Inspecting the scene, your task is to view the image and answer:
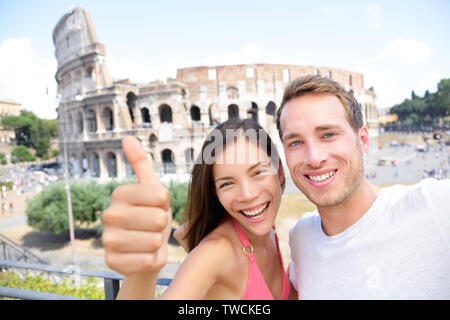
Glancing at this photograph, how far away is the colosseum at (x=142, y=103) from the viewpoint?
70.9 feet

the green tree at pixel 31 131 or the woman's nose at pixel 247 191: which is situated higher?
the green tree at pixel 31 131

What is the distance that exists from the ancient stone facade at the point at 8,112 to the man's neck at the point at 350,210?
59174 millimetres

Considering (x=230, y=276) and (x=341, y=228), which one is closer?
(x=230, y=276)

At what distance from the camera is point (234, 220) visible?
1691mm

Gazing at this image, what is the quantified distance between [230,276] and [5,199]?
29405 millimetres

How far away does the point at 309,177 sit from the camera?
154cm

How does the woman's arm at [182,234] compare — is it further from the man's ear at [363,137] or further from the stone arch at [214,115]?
the stone arch at [214,115]

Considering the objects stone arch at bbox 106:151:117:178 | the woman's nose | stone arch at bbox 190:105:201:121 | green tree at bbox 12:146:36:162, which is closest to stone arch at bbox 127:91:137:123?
stone arch at bbox 106:151:117:178

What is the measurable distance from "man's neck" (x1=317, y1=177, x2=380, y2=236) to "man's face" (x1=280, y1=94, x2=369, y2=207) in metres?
0.06

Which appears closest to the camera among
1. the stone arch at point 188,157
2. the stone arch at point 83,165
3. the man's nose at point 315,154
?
the man's nose at point 315,154

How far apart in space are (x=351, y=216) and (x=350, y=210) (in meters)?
0.03

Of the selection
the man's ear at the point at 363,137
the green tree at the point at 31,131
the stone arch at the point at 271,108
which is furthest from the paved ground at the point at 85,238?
the green tree at the point at 31,131

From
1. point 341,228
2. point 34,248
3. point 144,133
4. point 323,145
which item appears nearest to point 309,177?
point 323,145
